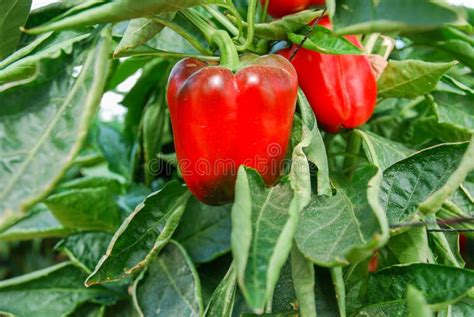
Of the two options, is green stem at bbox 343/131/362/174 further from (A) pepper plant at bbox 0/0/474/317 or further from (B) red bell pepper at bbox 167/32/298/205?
(B) red bell pepper at bbox 167/32/298/205

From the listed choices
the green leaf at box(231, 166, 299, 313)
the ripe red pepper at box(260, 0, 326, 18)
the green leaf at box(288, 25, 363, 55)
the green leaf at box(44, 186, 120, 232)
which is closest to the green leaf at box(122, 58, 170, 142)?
the green leaf at box(44, 186, 120, 232)

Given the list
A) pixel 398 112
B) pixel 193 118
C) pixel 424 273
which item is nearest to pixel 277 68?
pixel 193 118

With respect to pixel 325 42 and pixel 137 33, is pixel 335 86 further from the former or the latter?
pixel 137 33

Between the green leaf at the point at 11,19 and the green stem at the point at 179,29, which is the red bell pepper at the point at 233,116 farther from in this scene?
the green leaf at the point at 11,19

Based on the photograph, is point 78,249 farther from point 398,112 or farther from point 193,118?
point 398,112

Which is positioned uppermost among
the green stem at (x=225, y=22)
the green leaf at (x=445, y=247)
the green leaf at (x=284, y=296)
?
the green stem at (x=225, y=22)

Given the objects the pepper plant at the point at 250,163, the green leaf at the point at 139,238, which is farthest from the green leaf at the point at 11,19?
the green leaf at the point at 139,238

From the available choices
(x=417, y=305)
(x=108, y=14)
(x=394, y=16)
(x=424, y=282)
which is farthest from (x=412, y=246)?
(x=108, y=14)
